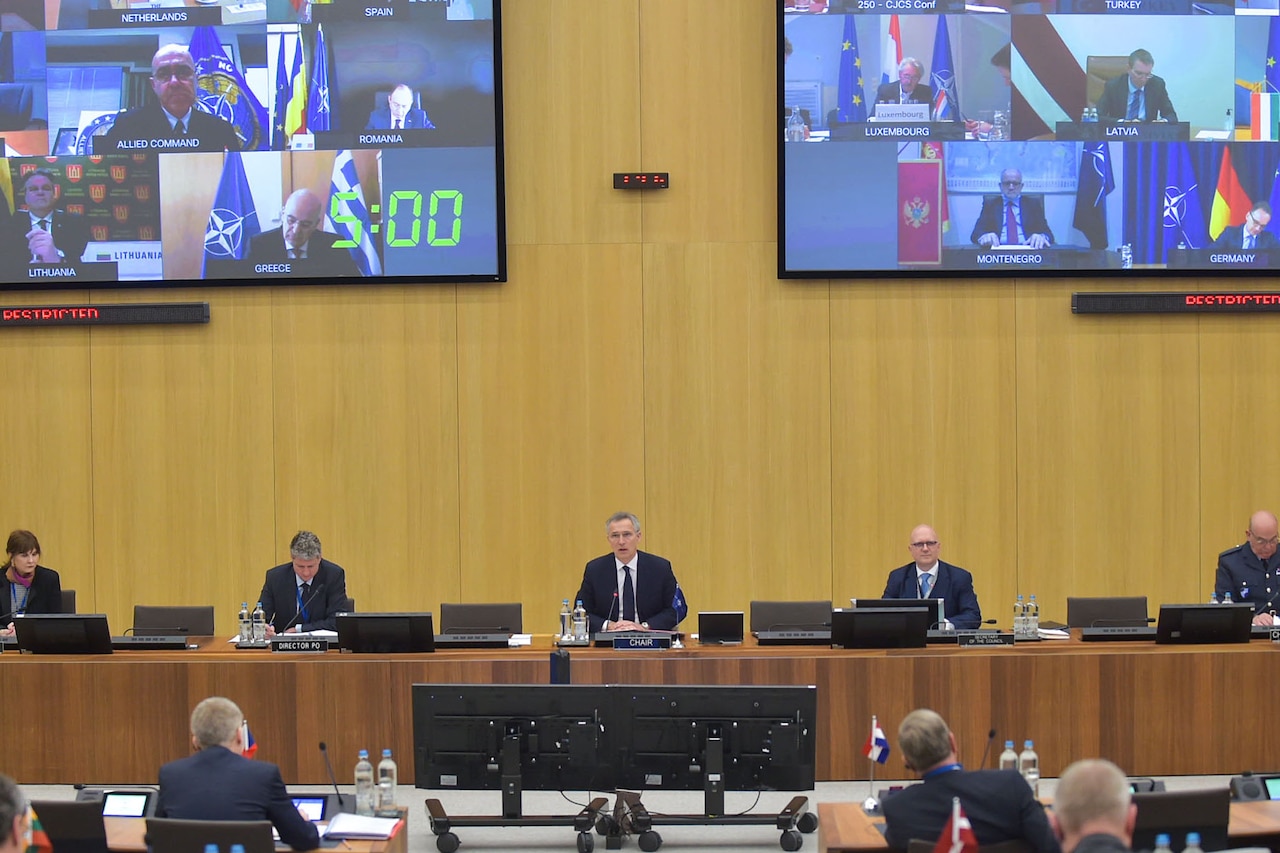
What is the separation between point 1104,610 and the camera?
695 cm

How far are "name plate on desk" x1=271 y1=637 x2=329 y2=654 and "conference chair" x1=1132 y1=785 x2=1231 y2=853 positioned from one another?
3689mm

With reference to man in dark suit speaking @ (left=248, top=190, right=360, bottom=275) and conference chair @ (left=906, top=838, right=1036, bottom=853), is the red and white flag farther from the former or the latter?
man in dark suit speaking @ (left=248, top=190, right=360, bottom=275)

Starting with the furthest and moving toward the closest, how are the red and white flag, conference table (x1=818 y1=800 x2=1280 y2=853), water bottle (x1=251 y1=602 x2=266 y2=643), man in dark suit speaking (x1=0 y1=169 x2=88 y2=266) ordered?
man in dark suit speaking (x1=0 y1=169 x2=88 y2=266) → water bottle (x1=251 y1=602 x2=266 y2=643) → conference table (x1=818 y1=800 x2=1280 y2=853) → the red and white flag

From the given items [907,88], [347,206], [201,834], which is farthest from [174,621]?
[907,88]

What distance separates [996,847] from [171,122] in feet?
22.1

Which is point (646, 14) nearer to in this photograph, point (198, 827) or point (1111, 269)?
point (1111, 269)

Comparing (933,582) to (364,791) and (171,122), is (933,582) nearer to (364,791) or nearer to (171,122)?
(364,791)

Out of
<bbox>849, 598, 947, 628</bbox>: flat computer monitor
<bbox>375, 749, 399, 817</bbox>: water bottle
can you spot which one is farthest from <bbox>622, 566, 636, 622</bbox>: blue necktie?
<bbox>375, 749, 399, 817</bbox>: water bottle

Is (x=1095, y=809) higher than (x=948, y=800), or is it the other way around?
(x=1095, y=809)

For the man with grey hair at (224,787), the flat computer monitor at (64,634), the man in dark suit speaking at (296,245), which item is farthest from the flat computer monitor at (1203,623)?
the man in dark suit speaking at (296,245)

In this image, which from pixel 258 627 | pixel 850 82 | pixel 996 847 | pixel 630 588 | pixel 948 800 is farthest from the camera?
pixel 850 82

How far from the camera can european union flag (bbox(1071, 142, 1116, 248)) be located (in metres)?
8.13

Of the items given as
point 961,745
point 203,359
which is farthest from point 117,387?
point 961,745

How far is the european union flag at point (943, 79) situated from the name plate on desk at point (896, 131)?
56 millimetres
